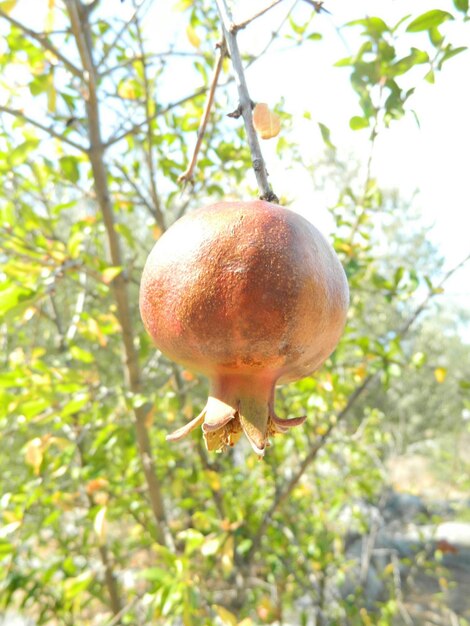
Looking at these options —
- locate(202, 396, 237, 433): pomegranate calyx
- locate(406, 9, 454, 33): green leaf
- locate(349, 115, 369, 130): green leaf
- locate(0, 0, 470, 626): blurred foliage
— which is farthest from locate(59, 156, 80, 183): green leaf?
locate(202, 396, 237, 433): pomegranate calyx

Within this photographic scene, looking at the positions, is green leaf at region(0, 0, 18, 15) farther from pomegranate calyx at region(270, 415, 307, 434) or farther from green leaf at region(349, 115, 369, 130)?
pomegranate calyx at region(270, 415, 307, 434)

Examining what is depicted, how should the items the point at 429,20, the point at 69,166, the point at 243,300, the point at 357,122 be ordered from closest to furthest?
the point at 243,300
the point at 429,20
the point at 357,122
the point at 69,166

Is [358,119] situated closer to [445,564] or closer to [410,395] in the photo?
[445,564]

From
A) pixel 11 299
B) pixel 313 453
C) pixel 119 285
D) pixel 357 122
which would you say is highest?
pixel 357 122

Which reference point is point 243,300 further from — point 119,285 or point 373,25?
point 119,285

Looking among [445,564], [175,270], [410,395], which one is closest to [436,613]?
[445,564]

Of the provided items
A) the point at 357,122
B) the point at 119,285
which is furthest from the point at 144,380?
the point at 357,122
